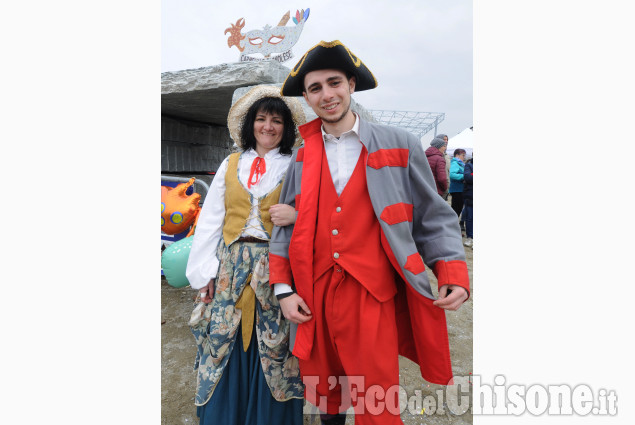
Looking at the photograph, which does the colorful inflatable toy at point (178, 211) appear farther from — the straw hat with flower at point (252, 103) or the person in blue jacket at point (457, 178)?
the person in blue jacket at point (457, 178)

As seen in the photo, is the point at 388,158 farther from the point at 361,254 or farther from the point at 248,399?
the point at 248,399

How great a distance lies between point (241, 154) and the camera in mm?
1685

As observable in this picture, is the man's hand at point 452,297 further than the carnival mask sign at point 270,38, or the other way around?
the carnival mask sign at point 270,38

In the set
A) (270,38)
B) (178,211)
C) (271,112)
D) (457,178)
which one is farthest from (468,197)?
(271,112)

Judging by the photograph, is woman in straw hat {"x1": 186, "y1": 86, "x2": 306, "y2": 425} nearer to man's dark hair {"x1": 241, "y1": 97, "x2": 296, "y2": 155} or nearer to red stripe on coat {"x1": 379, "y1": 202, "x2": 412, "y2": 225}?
man's dark hair {"x1": 241, "y1": 97, "x2": 296, "y2": 155}

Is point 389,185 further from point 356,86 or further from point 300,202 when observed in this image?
point 356,86

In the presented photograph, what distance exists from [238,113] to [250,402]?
62.3 inches

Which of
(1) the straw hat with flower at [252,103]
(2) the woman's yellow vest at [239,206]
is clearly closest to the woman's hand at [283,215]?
(2) the woman's yellow vest at [239,206]

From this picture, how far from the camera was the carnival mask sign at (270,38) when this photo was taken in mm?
4723

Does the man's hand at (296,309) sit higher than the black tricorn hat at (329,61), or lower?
lower

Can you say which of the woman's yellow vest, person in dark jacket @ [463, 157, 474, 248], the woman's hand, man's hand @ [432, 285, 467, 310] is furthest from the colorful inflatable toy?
person in dark jacket @ [463, 157, 474, 248]

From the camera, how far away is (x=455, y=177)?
582 cm

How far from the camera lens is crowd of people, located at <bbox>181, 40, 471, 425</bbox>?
1237 mm

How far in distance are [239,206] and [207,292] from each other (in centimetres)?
49
